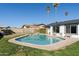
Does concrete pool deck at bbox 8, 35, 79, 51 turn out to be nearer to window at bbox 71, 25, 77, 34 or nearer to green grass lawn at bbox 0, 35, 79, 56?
green grass lawn at bbox 0, 35, 79, 56

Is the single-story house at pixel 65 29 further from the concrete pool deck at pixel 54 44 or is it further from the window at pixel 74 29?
the concrete pool deck at pixel 54 44

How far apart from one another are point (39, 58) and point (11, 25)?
3928mm

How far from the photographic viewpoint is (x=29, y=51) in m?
13.9

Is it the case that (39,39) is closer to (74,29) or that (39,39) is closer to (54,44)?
(54,44)

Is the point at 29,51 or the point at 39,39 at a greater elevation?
the point at 39,39

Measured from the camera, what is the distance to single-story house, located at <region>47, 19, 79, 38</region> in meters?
16.6

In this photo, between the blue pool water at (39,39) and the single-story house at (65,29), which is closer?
the blue pool water at (39,39)

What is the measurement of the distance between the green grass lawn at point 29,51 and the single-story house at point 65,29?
209 centimetres

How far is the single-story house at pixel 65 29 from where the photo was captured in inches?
652

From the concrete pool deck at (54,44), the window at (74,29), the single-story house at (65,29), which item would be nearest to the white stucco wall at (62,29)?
the single-story house at (65,29)

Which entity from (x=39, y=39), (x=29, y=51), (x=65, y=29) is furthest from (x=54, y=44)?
(x=65, y=29)

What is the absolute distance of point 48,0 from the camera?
560 inches

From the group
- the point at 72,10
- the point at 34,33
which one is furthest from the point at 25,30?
the point at 72,10

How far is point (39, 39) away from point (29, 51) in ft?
9.08
